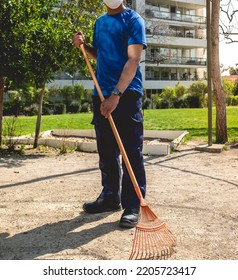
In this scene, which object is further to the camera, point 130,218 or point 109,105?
point 130,218

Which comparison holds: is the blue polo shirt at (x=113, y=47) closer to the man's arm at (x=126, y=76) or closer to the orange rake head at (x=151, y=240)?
the man's arm at (x=126, y=76)

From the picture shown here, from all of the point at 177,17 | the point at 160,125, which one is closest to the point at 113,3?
the point at 160,125

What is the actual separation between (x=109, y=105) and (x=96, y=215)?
1.17 m

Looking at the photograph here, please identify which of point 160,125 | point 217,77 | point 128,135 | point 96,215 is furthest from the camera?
point 160,125

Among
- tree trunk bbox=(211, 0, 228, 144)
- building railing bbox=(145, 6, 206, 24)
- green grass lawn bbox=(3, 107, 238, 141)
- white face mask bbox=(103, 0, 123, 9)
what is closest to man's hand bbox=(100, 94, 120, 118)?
white face mask bbox=(103, 0, 123, 9)

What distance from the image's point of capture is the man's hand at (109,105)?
140 inches

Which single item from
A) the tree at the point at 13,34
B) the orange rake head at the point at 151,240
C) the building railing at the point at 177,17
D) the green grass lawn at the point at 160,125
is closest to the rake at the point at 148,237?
the orange rake head at the point at 151,240

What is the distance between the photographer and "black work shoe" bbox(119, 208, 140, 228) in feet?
12.3

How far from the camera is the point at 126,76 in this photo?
3584mm

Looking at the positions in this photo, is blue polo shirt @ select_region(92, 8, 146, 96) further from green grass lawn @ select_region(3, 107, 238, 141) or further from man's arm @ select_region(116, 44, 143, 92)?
green grass lawn @ select_region(3, 107, 238, 141)

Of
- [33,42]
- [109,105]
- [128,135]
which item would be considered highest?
[33,42]

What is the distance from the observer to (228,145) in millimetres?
9656

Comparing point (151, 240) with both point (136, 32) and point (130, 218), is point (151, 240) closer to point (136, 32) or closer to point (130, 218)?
point (130, 218)

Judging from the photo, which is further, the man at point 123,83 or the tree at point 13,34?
the tree at point 13,34
